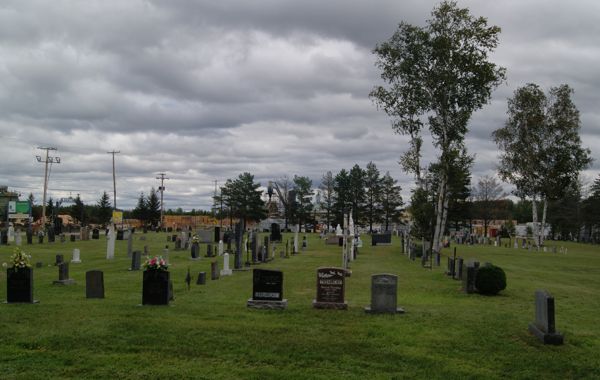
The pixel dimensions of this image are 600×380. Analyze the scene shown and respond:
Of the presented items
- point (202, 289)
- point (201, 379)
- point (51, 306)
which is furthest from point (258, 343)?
point (202, 289)

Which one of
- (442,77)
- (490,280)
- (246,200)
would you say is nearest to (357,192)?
(246,200)

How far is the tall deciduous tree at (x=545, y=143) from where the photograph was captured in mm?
49656

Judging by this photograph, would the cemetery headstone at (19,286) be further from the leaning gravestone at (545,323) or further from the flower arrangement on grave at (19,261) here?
the leaning gravestone at (545,323)

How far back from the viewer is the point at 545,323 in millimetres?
10812

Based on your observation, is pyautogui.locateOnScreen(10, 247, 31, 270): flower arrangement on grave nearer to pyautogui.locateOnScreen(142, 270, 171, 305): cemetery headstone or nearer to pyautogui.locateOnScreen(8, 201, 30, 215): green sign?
pyautogui.locateOnScreen(142, 270, 171, 305): cemetery headstone

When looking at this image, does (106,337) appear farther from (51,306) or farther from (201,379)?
(51,306)

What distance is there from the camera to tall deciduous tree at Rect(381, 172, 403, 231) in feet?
357

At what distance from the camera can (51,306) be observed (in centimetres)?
1328

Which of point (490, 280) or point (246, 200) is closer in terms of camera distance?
point (490, 280)

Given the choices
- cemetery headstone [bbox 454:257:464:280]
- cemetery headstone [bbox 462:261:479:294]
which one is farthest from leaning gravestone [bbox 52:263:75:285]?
cemetery headstone [bbox 454:257:464:280]

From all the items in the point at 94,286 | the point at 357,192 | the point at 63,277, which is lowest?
the point at 63,277

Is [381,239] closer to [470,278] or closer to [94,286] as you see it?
[470,278]

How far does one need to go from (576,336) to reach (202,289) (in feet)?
37.2

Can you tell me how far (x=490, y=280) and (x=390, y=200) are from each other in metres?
93.1
